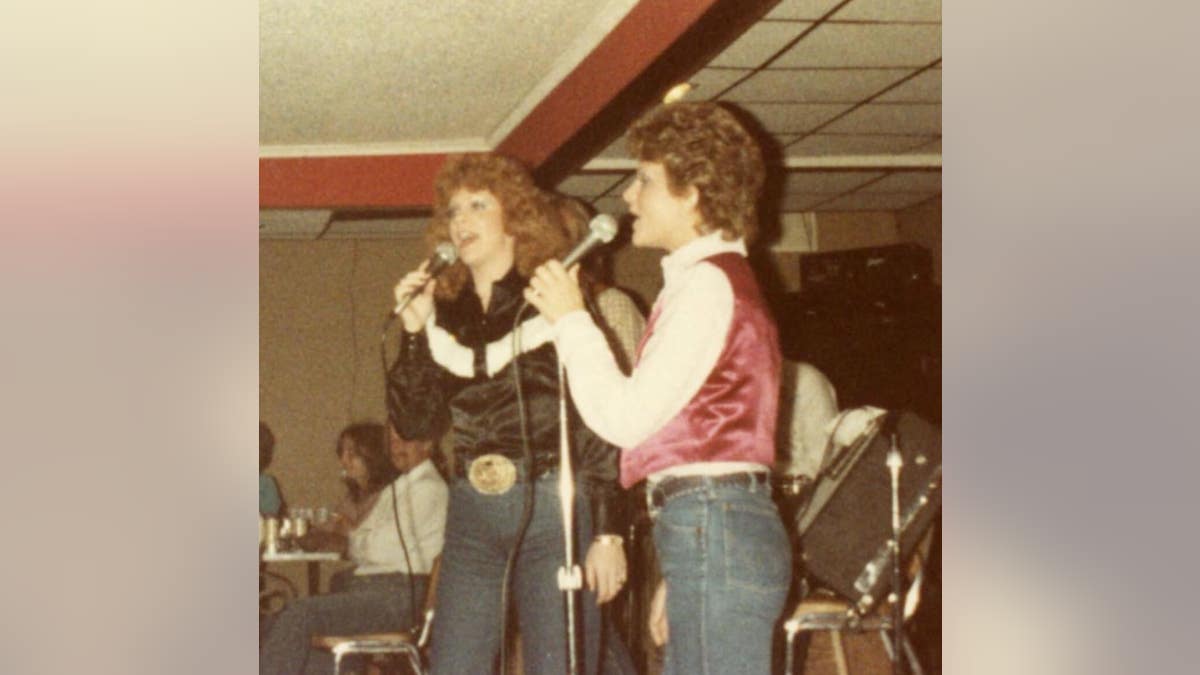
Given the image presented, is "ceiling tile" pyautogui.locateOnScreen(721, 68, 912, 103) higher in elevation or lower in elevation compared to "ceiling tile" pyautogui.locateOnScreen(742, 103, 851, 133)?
higher

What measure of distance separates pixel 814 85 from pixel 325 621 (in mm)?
2745

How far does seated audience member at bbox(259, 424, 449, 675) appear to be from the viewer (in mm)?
3686

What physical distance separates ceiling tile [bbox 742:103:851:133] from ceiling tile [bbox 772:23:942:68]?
585 mm

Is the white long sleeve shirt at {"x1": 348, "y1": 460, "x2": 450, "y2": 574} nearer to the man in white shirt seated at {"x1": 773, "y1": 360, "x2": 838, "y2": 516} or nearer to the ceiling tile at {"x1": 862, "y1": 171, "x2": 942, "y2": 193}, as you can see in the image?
the man in white shirt seated at {"x1": 773, "y1": 360, "x2": 838, "y2": 516}

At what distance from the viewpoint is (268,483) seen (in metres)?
6.50

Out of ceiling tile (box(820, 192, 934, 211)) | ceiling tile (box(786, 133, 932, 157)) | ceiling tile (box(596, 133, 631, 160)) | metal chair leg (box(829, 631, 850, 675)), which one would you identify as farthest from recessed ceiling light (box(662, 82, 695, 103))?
ceiling tile (box(820, 192, 934, 211))

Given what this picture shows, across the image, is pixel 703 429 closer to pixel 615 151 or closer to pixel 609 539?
pixel 609 539

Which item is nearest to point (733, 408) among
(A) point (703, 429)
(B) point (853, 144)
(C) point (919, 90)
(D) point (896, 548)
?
(A) point (703, 429)

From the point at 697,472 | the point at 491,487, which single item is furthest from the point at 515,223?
the point at 697,472

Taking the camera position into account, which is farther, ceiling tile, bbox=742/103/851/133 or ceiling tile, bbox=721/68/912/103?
ceiling tile, bbox=742/103/851/133

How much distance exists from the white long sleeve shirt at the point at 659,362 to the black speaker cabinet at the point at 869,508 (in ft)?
3.57

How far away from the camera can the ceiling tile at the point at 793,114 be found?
5234 mm
